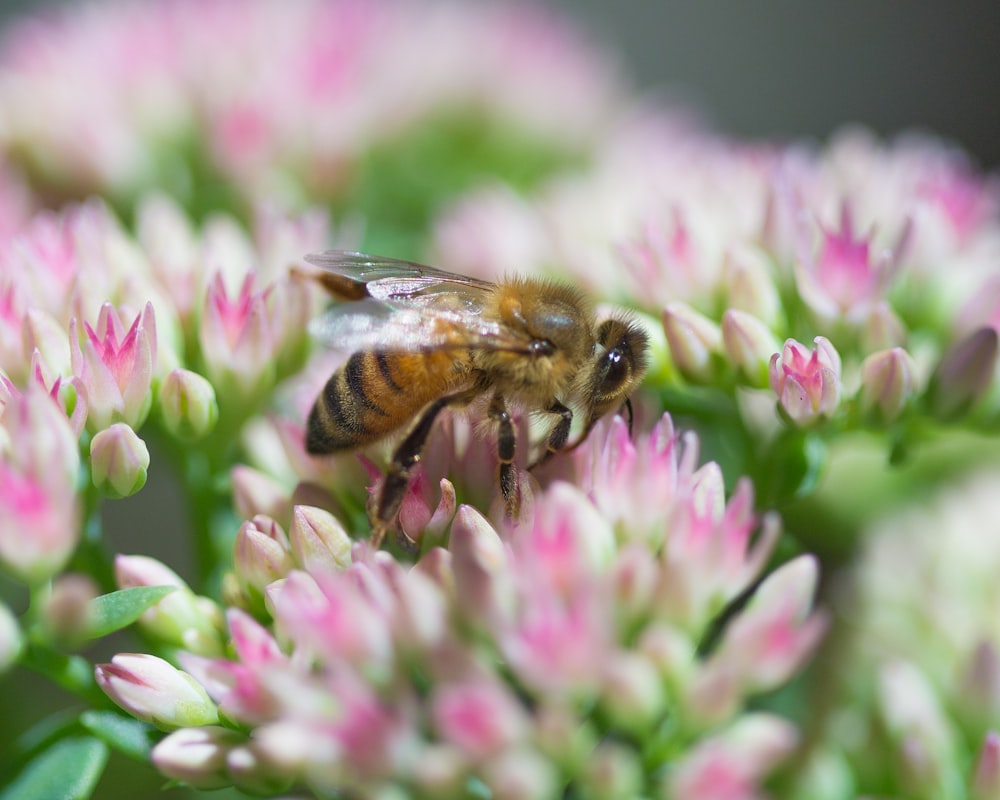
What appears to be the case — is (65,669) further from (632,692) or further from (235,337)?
(632,692)

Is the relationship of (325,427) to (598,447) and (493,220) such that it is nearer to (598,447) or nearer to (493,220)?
(598,447)

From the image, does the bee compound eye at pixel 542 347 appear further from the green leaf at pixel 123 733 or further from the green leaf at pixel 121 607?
the green leaf at pixel 123 733

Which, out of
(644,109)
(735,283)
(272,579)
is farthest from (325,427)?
(644,109)

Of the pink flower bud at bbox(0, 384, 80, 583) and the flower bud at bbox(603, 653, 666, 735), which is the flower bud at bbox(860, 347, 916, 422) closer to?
the flower bud at bbox(603, 653, 666, 735)

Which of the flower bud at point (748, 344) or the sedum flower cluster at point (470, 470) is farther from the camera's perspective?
the flower bud at point (748, 344)

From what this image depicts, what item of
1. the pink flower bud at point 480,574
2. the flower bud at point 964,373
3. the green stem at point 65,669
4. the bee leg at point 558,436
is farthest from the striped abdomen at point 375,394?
the flower bud at point 964,373

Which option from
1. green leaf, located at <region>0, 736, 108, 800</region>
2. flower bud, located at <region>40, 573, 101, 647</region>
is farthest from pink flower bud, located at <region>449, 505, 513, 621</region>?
green leaf, located at <region>0, 736, 108, 800</region>
